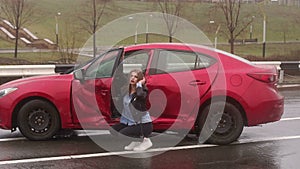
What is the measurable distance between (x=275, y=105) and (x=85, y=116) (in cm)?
307

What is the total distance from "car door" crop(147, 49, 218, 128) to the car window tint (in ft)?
0.49

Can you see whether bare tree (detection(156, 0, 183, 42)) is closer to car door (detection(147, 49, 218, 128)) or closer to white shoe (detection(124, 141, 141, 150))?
car door (detection(147, 49, 218, 128))

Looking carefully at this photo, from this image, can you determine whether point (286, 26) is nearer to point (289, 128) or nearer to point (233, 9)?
point (233, 9)

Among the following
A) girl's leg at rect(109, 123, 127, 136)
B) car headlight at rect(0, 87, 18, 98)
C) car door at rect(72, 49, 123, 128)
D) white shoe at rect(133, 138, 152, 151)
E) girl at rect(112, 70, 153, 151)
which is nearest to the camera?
girl at rect(112, 70, 153, 151)

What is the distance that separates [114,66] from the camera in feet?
25.7

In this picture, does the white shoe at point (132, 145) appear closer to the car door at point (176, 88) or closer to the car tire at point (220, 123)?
the car door at point (176, 88)

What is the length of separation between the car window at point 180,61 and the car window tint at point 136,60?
0.75 ft

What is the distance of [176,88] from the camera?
7.70m

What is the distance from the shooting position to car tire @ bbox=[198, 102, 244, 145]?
7.77 metres

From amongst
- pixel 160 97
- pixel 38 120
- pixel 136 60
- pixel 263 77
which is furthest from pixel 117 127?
pixel 263 77

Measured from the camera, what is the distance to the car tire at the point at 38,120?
306 inches

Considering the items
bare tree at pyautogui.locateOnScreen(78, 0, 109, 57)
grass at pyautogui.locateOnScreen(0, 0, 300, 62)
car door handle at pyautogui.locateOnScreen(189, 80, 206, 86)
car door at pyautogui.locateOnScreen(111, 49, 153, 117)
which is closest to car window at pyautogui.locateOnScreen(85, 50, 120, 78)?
car door at pyautogui.locateOnScreen(111, 49, 153, 117)

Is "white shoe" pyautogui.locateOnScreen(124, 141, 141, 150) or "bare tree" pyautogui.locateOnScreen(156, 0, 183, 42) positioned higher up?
"bare tree" pyautogui.locateOnScreen(156, 0, 183, 42)

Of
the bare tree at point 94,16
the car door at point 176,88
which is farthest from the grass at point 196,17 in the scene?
the car door at point 176,88
